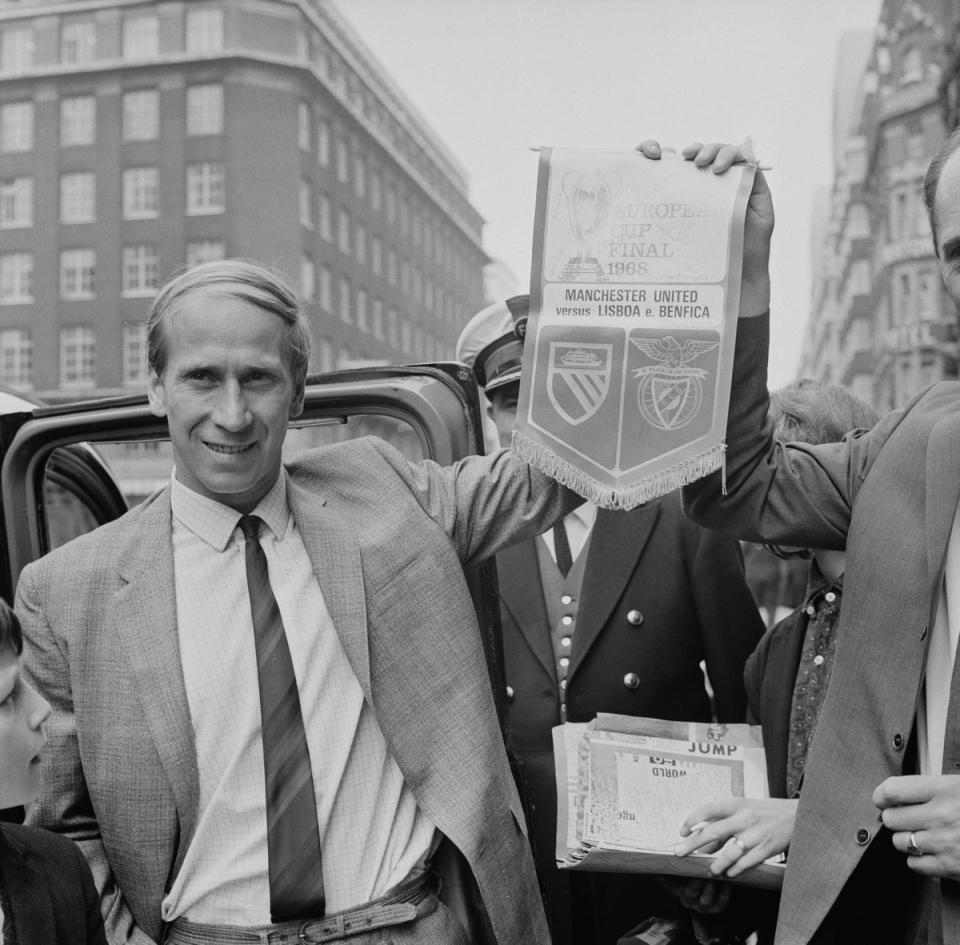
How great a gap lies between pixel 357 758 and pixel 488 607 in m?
0.62

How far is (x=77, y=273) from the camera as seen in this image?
47.6m

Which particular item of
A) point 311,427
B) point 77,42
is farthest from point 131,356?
point 311,427

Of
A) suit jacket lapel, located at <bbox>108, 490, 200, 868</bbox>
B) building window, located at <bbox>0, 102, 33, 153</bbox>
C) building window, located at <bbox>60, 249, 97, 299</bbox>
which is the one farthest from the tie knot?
building window, located at <bbox>0, 102, 33, 153</bbox>

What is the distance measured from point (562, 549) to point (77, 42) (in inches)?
2153

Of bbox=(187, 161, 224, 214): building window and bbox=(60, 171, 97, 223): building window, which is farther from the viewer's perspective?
bbox=(60, 171, 97, 223): building window

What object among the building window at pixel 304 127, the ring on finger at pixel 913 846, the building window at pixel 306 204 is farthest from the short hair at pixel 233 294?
the building window at pixel 304 127

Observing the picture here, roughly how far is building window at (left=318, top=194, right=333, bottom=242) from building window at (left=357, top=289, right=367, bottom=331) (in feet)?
14.2

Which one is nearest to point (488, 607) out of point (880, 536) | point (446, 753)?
point (446, 753)

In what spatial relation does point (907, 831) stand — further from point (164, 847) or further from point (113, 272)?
point (113, 272)

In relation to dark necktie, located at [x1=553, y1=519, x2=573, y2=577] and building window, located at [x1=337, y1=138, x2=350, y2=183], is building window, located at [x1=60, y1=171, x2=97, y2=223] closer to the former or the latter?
building window, located at [x1=337, y1=138, x2=350, y2=183]

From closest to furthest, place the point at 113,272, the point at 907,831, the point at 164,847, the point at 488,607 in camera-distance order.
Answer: the point at 907,831 → the point at 164,847 → the point at 488,607 → the point at 113,272

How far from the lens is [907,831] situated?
1.79 m

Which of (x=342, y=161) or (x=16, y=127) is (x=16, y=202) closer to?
(x=16, y=127)

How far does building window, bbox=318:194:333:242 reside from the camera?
5147cm
